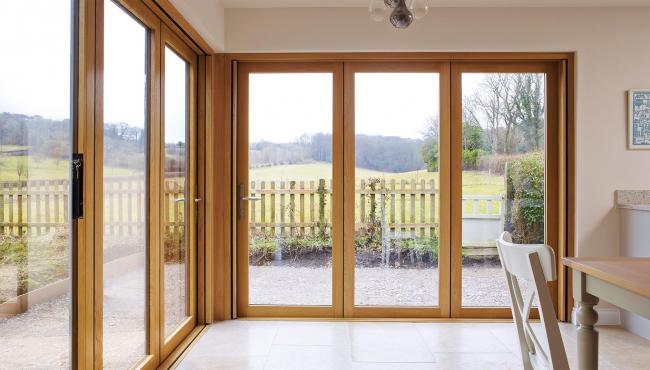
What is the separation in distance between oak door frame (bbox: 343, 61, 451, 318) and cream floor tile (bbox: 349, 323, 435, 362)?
171 mm

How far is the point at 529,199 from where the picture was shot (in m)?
3.46

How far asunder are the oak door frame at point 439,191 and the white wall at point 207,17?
1054 millimetres

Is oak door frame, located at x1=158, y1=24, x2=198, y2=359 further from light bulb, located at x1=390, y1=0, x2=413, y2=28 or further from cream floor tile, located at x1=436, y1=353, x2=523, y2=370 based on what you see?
cream floor tile, located at x1=436, y1=353, x2=523, y2=370

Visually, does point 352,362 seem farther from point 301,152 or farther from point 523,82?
point 523,82

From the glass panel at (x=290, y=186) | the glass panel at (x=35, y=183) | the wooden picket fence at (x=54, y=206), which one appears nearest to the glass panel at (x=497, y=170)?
the glass panel at (x=290, y=186)

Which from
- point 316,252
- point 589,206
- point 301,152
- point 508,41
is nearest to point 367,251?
point 316,252

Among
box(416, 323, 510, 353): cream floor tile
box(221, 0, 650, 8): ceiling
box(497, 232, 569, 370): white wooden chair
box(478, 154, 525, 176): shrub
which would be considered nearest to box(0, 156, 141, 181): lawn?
box(497, 232, 569, 370): white wooden chair

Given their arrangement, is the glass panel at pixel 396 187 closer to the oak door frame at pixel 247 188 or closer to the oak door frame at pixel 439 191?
the oak door frame at pixel 439 191

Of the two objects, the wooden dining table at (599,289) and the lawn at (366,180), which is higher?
the lawn at (366,180)

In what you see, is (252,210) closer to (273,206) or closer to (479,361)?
(273,206)

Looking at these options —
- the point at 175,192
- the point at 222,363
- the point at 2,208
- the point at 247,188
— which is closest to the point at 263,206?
the point at 247,188

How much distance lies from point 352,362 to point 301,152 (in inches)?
67.0

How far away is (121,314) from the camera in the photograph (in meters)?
2.16

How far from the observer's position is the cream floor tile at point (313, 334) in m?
2.91
